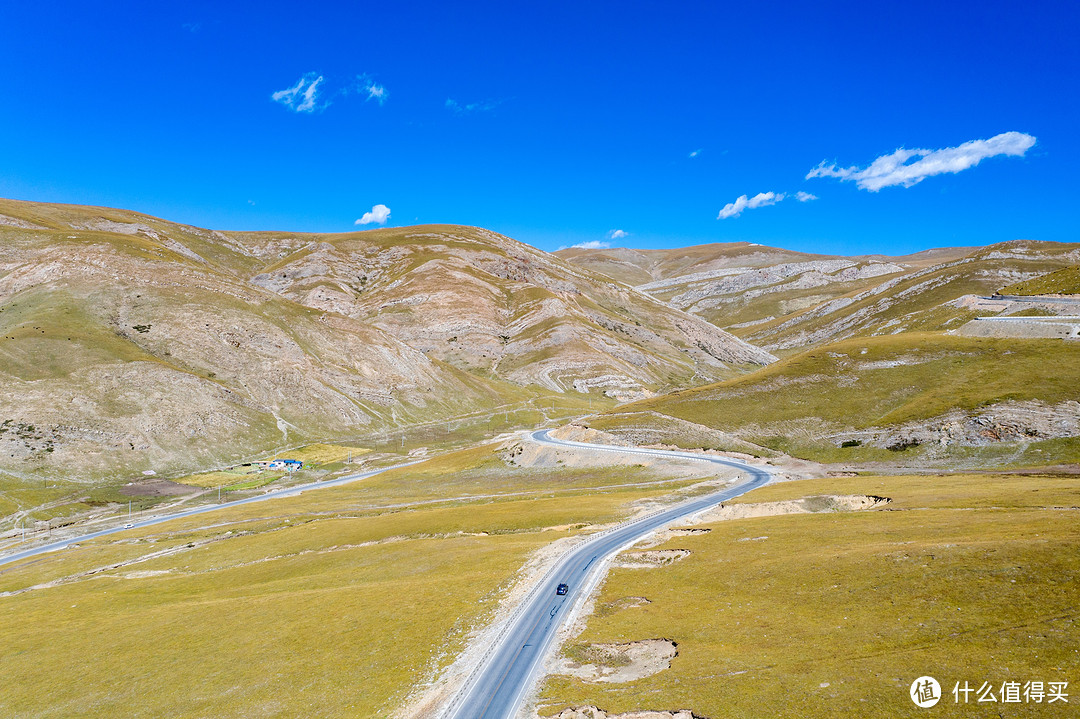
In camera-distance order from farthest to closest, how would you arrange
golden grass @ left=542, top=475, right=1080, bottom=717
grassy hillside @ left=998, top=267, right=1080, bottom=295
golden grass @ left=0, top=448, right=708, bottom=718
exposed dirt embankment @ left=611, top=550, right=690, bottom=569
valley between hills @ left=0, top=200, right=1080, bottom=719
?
1. grassy hillside @ left=998, top=267, right=1080, bottom=295
2. exposed dirt embankment @ left=611, top=550, right=690, bottom=569
3. golden grass @ left=0, top=448, right=708, bottom=718
4. valley between hills @ left=0, top=200, right=1080, bottom=719
5. golden grass @ left=542, top=475, right=1080, bottom=717

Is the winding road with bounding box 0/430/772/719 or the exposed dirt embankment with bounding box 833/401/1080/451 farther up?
the exposed dirt embankment with bounding box 833/401/1080/451

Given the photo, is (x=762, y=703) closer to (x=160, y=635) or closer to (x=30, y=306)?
(x=160, y=635)

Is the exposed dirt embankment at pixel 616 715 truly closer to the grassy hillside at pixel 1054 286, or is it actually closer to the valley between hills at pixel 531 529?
the valley between hills at pixel 531 529

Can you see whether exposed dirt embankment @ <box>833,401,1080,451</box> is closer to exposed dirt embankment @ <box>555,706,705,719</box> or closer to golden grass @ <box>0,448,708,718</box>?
golden grass @ <box>0,448,708,718</box>

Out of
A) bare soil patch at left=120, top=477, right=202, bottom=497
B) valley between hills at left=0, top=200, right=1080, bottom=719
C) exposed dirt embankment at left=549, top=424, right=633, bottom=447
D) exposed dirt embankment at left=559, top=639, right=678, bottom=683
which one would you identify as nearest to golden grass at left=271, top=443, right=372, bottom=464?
valley between hills at left=0, top=200, right=1080, bottom=719

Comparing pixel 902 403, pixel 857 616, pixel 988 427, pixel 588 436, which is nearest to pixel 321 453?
pixel 588 436

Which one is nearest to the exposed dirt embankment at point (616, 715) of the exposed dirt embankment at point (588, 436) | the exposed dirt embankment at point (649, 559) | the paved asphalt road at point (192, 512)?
the exposed dirt embankment at point (649, 559)
